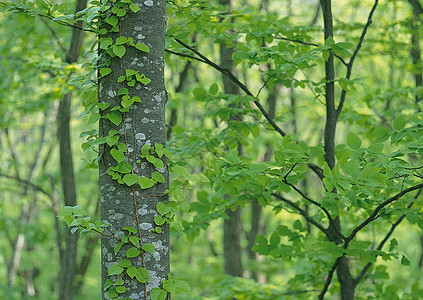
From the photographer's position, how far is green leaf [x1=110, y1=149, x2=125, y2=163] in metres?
1.91

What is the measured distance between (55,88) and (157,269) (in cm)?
274

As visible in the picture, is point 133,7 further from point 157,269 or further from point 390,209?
point 390,209

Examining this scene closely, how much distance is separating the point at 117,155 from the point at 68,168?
8.47 ft

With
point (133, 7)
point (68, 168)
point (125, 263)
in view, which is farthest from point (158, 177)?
point (68, 168)

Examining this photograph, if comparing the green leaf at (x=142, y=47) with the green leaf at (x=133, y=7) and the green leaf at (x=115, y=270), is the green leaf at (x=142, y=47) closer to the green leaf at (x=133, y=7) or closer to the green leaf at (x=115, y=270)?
the green leaf at (x=133, y=7)

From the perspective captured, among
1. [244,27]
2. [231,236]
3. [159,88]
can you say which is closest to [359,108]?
[231,236]

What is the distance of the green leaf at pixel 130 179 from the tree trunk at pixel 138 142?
0.04 meters

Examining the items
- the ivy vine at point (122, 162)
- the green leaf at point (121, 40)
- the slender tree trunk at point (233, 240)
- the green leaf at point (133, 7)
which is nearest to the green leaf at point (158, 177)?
the ivy vine at point (122, 162)

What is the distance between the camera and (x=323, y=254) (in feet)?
9.75

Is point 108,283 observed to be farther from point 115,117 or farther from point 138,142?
point 115,117

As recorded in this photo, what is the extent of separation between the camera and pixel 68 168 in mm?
4281

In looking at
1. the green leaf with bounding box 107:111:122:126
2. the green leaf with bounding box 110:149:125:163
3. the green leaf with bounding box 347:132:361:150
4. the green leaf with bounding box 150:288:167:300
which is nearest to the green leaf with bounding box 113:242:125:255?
the green leaf with bounding box 150:288:167:300

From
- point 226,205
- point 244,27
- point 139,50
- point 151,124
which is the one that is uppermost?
point 244,27

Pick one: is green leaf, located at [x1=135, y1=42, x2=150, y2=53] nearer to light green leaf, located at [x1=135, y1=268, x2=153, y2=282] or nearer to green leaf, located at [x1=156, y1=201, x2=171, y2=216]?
green leaf, located at [x1=156, y1=201, x2=171, y2=216]
